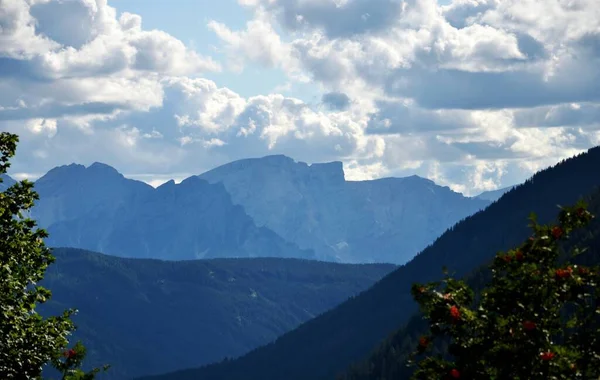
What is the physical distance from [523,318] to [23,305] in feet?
77.9

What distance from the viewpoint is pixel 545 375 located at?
3141 centimetres

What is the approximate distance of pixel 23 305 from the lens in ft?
154

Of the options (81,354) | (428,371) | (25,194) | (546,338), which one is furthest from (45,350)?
(546,338)

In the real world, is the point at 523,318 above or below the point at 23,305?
below

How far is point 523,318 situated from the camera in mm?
33188

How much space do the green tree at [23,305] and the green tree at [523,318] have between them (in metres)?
19.2

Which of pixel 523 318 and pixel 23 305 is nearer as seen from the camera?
pixel 523 318

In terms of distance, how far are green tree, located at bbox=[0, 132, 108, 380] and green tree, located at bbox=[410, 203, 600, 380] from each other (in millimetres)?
19172

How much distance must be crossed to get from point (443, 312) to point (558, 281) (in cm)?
371

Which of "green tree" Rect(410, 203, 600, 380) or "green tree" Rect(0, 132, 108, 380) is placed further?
"green tree" Rect(0, 132, 108, 380)

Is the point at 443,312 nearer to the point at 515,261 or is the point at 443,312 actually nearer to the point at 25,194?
the point at 515,261

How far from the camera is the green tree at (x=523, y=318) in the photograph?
32.0 metres

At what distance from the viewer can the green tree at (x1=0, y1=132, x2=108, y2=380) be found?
44.9 m

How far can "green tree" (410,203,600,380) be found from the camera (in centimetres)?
3198
